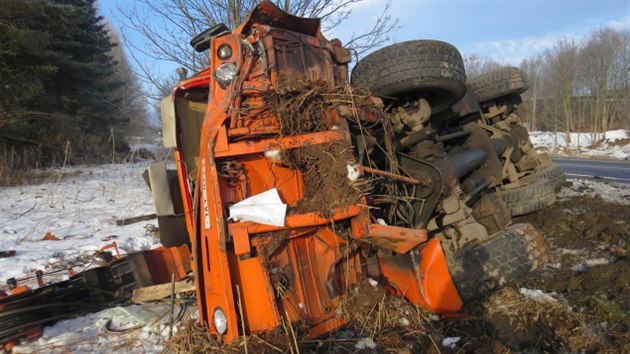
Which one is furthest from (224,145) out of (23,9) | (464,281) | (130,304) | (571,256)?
(23,9)

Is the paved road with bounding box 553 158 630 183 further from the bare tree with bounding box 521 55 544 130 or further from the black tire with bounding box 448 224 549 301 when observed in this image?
the bare tree with bounding box 521 55 544 130

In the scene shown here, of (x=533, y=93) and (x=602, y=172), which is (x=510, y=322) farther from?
(x=533, y=93)

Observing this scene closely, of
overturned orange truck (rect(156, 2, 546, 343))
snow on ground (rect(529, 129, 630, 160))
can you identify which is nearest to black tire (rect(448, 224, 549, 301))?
overturned orange truck (rect(156, 2, 546, 343))

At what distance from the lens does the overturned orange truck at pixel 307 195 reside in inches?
106

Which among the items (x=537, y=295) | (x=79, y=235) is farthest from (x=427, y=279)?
(x=79, y=235)

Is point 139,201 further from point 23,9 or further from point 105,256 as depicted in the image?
point 23,9

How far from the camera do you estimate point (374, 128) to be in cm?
333

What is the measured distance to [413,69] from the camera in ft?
11.8

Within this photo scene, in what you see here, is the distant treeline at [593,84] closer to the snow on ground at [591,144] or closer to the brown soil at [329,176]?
the snow on ground at [591,144]

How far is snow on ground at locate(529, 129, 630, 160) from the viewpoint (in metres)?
24.0

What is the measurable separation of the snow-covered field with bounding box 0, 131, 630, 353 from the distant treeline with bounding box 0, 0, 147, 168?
1243 millimetres

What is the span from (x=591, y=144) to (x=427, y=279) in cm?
3171

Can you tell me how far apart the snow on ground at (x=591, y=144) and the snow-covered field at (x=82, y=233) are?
18684 mm

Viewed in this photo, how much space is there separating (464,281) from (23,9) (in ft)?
44.9
